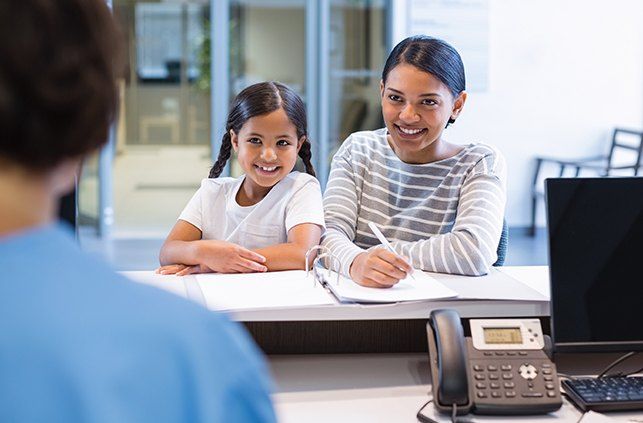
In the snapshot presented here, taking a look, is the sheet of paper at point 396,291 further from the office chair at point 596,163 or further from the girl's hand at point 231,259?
the office chair at point 596,163

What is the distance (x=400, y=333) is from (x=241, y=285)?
0.35m

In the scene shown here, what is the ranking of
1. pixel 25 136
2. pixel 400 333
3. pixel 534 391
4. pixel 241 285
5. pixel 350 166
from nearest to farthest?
pixel 25 136 → pixel 534 391 → pixel 241 285 → pixel 400 333 → pixel 350 166

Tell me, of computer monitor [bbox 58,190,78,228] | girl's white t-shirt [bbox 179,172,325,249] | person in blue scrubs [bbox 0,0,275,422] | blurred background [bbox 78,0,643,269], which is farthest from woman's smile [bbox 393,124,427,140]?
blurred background [bbox 78,0,643,269]

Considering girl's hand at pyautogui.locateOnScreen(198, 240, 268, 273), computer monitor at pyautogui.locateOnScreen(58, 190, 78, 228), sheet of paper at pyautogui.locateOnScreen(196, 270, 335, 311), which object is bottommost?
sheet of paper at pyautogui.locateOnScreen(196, 270, 335, 311)

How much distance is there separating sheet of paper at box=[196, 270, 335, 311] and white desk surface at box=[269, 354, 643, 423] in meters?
0.15

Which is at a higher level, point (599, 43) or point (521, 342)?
point (599, 43)

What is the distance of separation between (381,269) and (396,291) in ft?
0.19

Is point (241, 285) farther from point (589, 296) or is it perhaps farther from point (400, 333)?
point (589, 296)

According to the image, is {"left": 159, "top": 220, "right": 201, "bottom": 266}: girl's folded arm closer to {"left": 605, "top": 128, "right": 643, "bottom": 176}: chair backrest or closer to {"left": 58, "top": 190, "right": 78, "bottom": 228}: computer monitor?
{"left": 58, "top": 190, "right": 78, "bottom": 228}: computer monitor

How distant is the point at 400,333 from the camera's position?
1.87 meters

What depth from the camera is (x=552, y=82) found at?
22.7 ft

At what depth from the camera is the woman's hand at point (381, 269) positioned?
1721mm

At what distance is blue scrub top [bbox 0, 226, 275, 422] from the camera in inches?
20.7

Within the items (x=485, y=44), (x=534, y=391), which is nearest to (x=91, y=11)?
(x=534, y=391)
